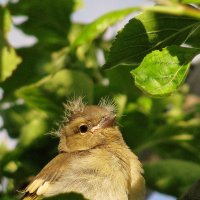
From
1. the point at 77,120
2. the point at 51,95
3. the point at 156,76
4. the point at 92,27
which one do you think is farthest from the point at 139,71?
the point at 77,120

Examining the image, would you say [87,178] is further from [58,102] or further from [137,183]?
[58,102]

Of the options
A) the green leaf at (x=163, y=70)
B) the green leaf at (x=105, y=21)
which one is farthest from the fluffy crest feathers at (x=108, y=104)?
the green leaf at (x=163, y=70)

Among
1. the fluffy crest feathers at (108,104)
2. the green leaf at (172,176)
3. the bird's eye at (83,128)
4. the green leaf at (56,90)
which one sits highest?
the green leaf at (56,90)

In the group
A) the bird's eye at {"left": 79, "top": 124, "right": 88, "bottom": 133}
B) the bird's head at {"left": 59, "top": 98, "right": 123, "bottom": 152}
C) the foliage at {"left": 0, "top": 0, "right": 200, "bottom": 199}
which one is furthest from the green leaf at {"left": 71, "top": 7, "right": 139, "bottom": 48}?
the bird's eye at {"left": 79, "top": 124, "right": 88, "bottom": 133}

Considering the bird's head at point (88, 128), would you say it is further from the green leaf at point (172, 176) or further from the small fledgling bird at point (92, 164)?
the green leaf at point (172, 176)

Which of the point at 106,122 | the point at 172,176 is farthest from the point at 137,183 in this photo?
the point at 106,122

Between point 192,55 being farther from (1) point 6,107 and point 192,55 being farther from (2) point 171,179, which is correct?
(1) point 6,107
